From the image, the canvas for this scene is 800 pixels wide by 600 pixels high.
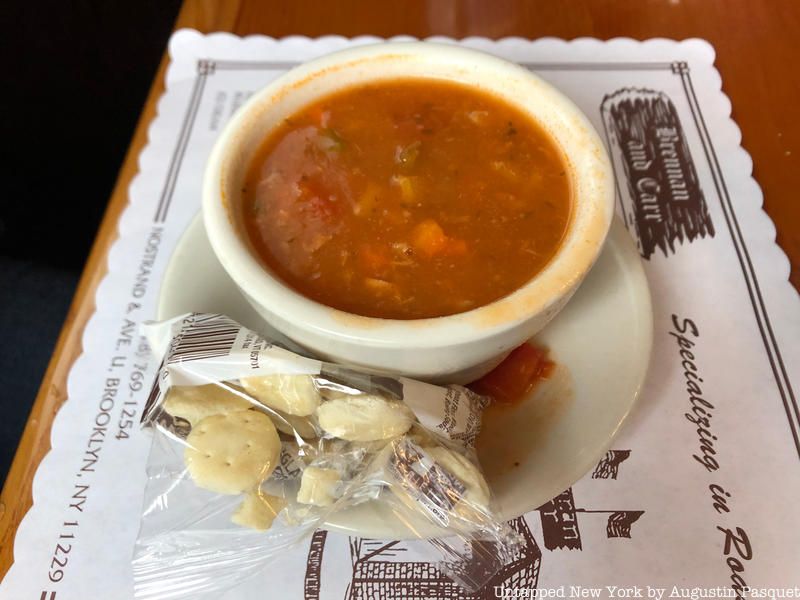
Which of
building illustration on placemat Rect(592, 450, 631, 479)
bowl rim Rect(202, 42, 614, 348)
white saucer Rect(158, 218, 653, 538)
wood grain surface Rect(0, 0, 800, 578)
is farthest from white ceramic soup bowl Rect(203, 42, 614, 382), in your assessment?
wood grain surface Rect(0, 0, 800, 578)

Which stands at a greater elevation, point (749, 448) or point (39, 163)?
point (39, 163)

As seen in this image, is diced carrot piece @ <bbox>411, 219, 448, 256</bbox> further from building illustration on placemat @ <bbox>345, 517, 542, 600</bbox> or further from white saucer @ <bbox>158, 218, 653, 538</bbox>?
building illustration on placemat @ <bbox>345, 517, 542, 600</bbox>

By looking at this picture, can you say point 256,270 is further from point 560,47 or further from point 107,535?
point 560,47

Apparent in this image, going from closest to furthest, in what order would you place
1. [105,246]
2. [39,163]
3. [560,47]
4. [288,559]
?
1. [288,559]
2. [105,246]
3. [560,47]
4. [39,163]

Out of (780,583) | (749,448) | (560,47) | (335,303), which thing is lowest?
(780,583)

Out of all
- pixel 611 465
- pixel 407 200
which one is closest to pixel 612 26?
pixel 407 200

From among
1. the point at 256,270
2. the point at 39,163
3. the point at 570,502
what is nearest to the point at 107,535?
the point at 256,270

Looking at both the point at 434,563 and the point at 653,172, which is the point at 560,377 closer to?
the point at 434,563

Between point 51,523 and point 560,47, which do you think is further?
point 560,47
